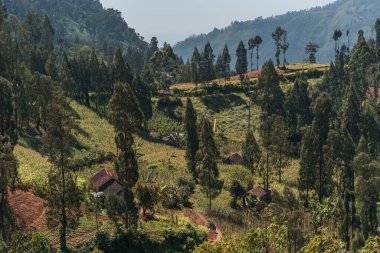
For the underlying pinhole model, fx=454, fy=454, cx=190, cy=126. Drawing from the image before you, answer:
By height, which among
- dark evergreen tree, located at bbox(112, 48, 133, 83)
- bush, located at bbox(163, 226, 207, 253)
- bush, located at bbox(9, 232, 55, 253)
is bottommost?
bush, located at bbox(163, 226, 207, 253)

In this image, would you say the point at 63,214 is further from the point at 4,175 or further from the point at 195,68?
the point at 195,68

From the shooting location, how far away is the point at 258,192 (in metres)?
65.1

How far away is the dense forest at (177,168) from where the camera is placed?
39344 millimetres

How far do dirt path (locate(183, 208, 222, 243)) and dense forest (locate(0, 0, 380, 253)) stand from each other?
376 mm

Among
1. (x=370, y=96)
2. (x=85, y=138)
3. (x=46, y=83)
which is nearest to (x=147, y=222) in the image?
(x=46, y=83)

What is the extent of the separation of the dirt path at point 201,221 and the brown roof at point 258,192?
9960 millimetres

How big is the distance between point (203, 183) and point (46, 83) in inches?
1288

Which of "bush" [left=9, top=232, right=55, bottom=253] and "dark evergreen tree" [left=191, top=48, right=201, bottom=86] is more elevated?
"dark evergreen tree" [left=191, top=48, right=201, bottom=86]

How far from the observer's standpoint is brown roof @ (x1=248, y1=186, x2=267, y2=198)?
64.7 m

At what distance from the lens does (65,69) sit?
108438 mm

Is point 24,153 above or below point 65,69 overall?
below

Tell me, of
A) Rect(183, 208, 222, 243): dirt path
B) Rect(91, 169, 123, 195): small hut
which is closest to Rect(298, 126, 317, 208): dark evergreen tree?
Rect(183, 208, 222, 243): dirt path

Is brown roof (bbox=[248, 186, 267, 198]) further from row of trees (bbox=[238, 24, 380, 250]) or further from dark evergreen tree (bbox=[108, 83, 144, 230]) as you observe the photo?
dark evergreen tree (bbox=[108, 83, 144, 230])

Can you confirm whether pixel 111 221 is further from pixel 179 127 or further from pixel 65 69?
pixel 65 69
